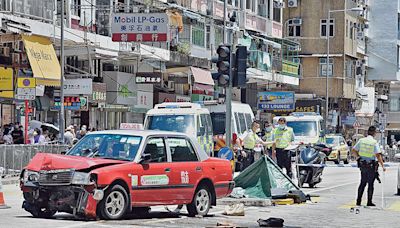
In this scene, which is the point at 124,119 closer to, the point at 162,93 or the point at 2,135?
the point at 162,93

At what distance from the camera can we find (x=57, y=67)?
119 ft

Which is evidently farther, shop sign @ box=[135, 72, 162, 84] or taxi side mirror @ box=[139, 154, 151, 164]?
shop sign @ box=[135, 72, 162, 84]

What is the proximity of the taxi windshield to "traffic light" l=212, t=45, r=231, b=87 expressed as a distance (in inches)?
216

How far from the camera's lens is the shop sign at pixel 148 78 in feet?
149

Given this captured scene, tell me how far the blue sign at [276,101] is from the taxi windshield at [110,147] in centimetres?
4674

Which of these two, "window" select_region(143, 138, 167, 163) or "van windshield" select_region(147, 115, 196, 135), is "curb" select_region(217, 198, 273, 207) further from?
"van windshield" select_region(147, 115, 196, 135)

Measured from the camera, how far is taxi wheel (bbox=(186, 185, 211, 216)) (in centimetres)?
1681

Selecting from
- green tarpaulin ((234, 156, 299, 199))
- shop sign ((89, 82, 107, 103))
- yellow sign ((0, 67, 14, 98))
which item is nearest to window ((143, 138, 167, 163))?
green tarpaulin ((234, 156, 299, 199))

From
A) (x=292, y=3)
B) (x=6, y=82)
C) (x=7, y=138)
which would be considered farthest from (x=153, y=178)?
(x=292, y=3)

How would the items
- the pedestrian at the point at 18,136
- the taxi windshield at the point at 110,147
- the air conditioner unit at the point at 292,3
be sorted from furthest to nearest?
the air conditioner unit at the point at 292,3 < the pedestrian at the point at 18,136 < the taxi windshield at the point at 110,147

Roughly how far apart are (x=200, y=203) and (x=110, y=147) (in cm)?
205

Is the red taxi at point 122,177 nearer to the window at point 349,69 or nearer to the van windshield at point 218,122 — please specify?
the van windshield at point 218,122

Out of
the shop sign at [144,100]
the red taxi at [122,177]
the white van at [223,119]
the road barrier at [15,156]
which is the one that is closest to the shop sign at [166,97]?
the shop sign at [144,100]

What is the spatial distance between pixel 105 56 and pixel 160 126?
10.5m
